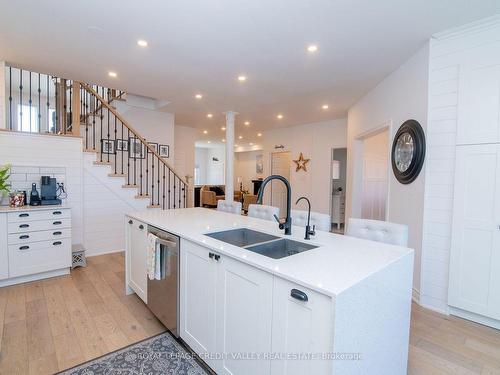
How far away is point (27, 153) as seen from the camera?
11.9ft

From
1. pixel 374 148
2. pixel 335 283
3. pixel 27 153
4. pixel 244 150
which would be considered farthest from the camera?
pixel 244 150

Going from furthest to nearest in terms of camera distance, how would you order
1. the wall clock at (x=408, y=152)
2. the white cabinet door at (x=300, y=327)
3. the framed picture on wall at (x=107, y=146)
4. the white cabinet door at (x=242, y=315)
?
the framed picture on wall at (x=107, y=146), the wall clock at (x=408, y=152), the white cabinet door at (x=242, y=315), the white cabinet door at (x=300, y=327)

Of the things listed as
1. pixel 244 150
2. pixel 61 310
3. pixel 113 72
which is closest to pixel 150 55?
pixel 113 72

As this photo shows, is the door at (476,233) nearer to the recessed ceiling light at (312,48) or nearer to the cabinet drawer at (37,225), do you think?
the recessed ceiling light at (312,48)

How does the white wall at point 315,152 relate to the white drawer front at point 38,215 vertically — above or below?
above

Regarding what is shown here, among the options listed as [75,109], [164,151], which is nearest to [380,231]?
[75,109]

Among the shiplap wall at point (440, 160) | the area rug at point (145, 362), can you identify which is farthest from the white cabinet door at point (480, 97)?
the area rug at point (145, 362)

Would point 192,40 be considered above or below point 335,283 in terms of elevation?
above

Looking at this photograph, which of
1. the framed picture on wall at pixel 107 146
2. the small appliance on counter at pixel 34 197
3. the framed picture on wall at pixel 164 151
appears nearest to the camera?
the small appliance on counter at pixel 34 197

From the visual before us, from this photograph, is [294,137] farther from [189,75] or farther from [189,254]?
[189,254]

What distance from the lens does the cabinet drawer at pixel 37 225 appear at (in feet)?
10.0

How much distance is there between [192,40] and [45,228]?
9.58ft

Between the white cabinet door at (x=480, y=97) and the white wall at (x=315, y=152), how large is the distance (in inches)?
154

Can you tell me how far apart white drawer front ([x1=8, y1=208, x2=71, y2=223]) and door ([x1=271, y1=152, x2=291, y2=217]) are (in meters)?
5.87
